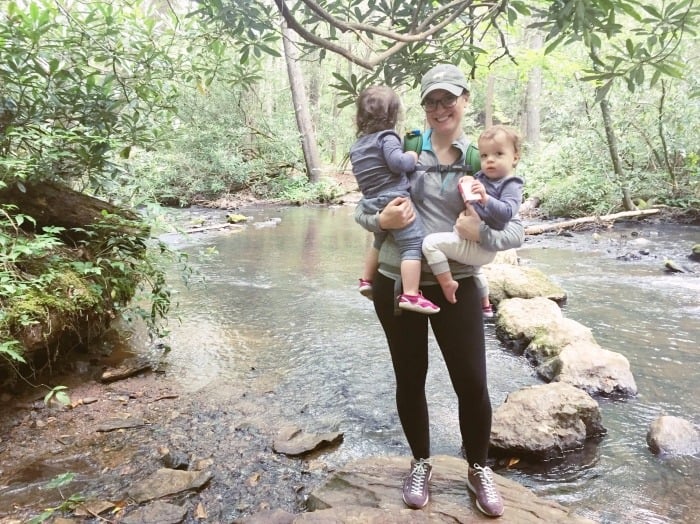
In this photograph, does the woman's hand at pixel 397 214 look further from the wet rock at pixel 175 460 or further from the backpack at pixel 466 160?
the wet rock at pixel 175 460

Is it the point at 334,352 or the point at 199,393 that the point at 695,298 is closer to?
the point at 334,352

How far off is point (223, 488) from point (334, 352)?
1982mm

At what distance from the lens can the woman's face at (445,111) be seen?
5.65ft

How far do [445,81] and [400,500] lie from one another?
1644 mm

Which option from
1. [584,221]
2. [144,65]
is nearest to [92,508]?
[144,65]

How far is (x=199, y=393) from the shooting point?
358 cm

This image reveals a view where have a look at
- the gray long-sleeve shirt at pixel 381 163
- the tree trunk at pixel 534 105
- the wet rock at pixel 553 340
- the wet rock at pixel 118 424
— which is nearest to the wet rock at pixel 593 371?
the wet rock at pixel 553 340

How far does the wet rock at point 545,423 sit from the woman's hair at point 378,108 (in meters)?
1.99

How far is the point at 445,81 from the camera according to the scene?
1.70 metres

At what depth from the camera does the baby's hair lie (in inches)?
66.2

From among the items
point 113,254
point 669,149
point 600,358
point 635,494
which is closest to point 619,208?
point 669,149

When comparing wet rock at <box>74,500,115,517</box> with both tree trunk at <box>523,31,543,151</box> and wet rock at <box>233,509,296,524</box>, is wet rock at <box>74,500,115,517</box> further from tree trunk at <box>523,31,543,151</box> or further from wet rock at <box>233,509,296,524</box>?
tree trunk at <box>523,31,543,151</box>

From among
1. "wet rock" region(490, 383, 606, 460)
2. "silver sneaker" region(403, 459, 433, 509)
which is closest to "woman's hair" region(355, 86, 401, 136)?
"silver sneaker" region(403, 459, 433, 509)

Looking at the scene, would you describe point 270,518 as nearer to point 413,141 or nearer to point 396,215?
point 396,215
